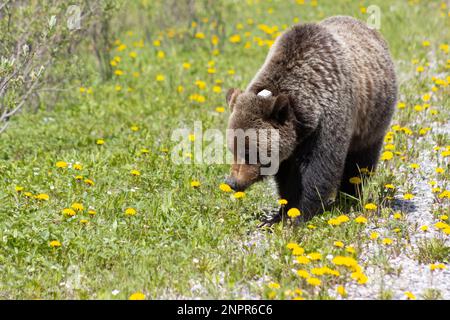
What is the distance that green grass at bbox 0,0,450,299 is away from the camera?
16.3ft

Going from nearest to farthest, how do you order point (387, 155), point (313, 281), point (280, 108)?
point (313, 281), point (280, 108), point (387, 155)

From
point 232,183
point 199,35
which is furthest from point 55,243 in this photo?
point 199,35

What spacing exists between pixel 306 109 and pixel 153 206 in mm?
1663

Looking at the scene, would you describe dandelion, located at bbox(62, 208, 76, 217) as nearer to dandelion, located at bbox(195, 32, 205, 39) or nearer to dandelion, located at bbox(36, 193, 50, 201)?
dandelion, located at bbox(36, 193, 50, 201)

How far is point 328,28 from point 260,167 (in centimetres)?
161

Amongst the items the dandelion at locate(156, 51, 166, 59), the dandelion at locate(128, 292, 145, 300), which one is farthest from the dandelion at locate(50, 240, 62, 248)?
the dandelion at locate(156, 51, 166, 59)

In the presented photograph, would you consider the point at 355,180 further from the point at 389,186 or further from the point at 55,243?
the point at 55,243

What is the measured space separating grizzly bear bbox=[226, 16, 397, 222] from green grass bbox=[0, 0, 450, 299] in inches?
14.7

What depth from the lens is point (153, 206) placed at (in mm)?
6203

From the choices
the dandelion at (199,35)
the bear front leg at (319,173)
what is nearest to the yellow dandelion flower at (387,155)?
the bear front leg at (319,173)

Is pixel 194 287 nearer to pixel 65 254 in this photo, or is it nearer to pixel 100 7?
pixel 65 254

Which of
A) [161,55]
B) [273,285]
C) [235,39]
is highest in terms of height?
[235,39]
